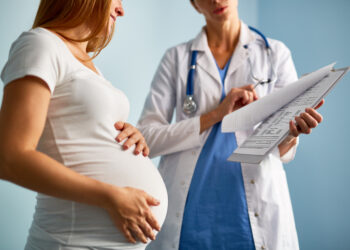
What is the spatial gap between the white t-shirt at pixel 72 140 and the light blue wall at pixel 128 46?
0.65 metres

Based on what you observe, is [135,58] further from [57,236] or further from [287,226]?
[57,236]

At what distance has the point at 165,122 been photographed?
1.35 m

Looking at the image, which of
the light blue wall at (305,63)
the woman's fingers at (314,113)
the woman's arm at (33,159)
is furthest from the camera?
the light blue wall at (305,63)

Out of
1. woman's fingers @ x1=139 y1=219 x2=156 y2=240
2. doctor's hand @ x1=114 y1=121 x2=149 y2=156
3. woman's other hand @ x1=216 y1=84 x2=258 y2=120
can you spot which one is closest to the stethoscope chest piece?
woman's other hand @ x1=216 y1=84 x2=258 y2=120

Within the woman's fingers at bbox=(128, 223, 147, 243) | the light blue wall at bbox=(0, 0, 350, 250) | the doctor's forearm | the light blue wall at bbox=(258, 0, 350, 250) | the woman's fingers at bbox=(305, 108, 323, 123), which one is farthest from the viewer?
the light blue wall at bbox=(258, 0, 350, 250)

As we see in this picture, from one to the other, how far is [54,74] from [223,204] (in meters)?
0.68

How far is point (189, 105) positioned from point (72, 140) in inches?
24.0

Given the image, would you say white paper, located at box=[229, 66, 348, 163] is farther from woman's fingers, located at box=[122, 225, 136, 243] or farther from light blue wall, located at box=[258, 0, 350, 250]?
light blue wall, located at box=[258, 0, 350, 250]

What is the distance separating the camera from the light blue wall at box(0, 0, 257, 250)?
1346 mm

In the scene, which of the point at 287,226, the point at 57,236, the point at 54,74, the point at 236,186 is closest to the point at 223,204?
the point at 236,186

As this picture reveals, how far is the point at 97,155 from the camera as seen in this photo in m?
0.79

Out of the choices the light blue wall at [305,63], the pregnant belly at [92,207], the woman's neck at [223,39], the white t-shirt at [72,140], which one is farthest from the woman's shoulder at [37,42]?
the light blue wall at [305,63]

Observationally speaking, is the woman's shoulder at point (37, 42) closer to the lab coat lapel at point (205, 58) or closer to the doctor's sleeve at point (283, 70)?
the lab coat lapel at point (205, 58)

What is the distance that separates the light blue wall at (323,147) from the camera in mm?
2111
